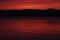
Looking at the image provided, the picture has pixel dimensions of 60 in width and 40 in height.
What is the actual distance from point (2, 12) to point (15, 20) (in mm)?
140

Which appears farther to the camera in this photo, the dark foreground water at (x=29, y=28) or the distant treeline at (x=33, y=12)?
the distant treeline at (x=33, y=12)

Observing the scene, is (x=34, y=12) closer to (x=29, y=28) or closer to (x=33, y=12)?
(x=33, y=12)

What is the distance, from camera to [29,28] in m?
1.09

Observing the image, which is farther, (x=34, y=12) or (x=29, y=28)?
(x=34, y=12)

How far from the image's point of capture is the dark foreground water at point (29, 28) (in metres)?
0.97

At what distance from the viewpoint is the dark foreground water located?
0.97m

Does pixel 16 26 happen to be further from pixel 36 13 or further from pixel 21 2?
pixel 21 2

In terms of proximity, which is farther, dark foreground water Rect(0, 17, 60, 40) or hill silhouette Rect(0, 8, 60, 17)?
hill silhouette Rect(0, 8, 60, 17)

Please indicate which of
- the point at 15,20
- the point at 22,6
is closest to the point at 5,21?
the point at 15,20

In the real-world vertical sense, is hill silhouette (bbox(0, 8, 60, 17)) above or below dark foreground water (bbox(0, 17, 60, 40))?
above

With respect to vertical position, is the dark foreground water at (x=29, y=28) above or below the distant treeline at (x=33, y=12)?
below

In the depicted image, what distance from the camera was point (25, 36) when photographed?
98 centimetres

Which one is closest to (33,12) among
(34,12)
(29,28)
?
(34,12)

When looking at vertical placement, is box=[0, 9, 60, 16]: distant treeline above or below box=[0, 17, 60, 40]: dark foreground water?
above
